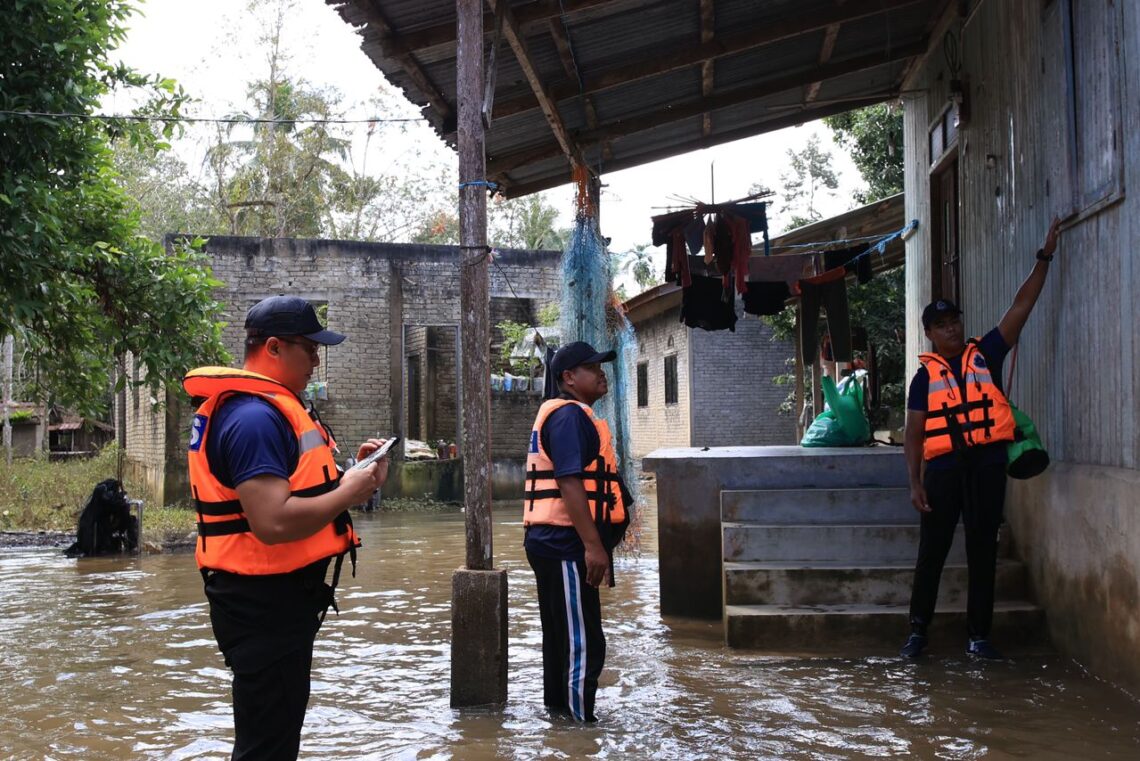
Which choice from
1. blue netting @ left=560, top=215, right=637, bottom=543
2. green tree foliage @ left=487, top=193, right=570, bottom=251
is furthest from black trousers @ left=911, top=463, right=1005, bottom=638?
green tree foliage @ left=487, top=193, right=570, bottom=251

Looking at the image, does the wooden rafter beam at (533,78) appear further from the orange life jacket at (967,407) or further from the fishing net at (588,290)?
the orange life jacket at (967,407)

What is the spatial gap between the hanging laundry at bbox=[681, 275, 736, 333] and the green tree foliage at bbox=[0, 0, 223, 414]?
4661mm

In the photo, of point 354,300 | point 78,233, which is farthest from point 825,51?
point 354,300

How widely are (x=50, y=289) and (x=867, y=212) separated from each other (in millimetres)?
9702

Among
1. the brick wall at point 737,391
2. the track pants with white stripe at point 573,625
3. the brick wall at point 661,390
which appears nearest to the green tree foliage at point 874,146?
the brick wall at point 737,391

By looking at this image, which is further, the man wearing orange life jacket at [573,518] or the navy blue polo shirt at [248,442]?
the man wearing orange life jacket at [573,518]

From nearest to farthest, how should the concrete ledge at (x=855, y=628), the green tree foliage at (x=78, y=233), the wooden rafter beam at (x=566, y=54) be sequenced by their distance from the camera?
the concrete ledge at (x=855, y=628) → the wooden rafter beam at (x=566, y=54) → the green tree foliage at (x=78, y=233)

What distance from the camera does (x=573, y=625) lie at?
4.93m

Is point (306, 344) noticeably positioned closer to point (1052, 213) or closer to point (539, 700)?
point (539, 700)

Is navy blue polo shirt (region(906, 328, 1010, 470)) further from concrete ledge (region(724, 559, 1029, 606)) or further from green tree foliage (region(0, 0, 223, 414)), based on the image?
green tree foliage (region(0, 0, 223, 414))

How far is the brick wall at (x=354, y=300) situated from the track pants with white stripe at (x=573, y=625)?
14972mm

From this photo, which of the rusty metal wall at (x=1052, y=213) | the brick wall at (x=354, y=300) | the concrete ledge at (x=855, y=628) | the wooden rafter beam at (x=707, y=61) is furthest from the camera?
the brick wall at (x=354, y=300)

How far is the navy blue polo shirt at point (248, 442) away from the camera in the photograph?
2863 millimetres

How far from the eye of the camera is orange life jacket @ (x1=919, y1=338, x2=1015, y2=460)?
589 cm
